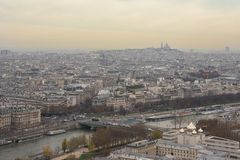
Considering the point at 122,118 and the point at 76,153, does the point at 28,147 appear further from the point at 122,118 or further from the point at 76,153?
the point at 122,118

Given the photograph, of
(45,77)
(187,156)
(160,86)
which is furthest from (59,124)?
(45,77)

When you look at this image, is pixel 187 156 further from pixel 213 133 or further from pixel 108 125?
pixel 108 125

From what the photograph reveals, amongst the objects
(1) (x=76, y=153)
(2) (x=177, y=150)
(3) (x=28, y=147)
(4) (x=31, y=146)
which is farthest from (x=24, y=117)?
(2) (x=177, y=150)

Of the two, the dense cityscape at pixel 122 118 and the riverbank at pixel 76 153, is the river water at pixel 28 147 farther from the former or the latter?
the riverbank at pixel 76 153

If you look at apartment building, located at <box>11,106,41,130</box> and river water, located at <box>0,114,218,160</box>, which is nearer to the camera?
river water, located at <box>0,114,218,160</box>

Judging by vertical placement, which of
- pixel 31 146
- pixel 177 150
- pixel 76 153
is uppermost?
pixel 177 150

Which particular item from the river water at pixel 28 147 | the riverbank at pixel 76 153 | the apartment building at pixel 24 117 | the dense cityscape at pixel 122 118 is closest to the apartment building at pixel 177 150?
the dense cityscape at pixel 122 118

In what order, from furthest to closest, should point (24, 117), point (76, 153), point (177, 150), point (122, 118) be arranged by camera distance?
point (122, 118), point (24, 117), point (76, 153), point (177, 150)

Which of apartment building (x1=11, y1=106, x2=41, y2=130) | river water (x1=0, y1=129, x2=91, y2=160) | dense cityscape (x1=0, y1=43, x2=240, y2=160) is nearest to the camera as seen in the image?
dense cityscape (x1=0, y1=43, x2=240, y2=160)

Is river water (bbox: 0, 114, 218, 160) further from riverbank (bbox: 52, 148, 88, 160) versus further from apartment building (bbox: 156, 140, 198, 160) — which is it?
apartment building (bbox: 156, 140, 198, 160)

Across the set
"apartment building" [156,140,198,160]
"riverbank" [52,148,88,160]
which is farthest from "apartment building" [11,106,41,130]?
"apartment building" [156,140,198,160]
